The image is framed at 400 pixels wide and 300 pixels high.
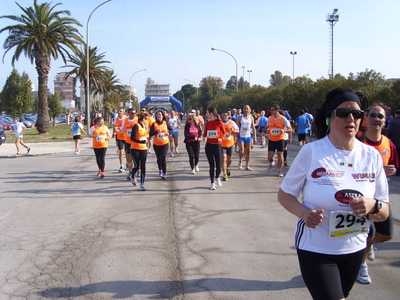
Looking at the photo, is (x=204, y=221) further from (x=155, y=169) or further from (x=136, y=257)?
(x=155, y=169)

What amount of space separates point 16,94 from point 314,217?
5386 centimetres

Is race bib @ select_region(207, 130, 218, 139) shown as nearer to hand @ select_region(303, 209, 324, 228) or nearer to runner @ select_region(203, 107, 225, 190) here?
runner @ select_region(203, 107, 225, 190)

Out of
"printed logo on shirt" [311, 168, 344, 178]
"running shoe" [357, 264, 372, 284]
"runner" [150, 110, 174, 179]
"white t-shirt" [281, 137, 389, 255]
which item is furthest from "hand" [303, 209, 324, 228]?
"runner" [150, 110, 174, 179]

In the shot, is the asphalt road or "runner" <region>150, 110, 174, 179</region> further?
"runner" <region>150, 110, 174, 179</region>

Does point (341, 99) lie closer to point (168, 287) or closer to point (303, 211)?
point (303, 211)

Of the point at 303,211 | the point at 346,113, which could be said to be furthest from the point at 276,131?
the point at 303,211

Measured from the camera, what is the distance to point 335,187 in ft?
8.14

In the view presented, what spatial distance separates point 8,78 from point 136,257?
175 ft

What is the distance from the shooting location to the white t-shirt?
248 centimetres

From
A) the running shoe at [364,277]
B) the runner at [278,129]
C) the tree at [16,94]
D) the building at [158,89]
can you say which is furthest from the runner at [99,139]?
the building at [158,89]

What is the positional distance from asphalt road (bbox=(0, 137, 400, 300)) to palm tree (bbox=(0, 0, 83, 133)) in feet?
70.1

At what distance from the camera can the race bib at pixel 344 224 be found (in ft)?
8.09

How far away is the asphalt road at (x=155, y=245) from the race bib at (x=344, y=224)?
1.65m

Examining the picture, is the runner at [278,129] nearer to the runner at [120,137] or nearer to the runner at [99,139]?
the runner at [120,137]
